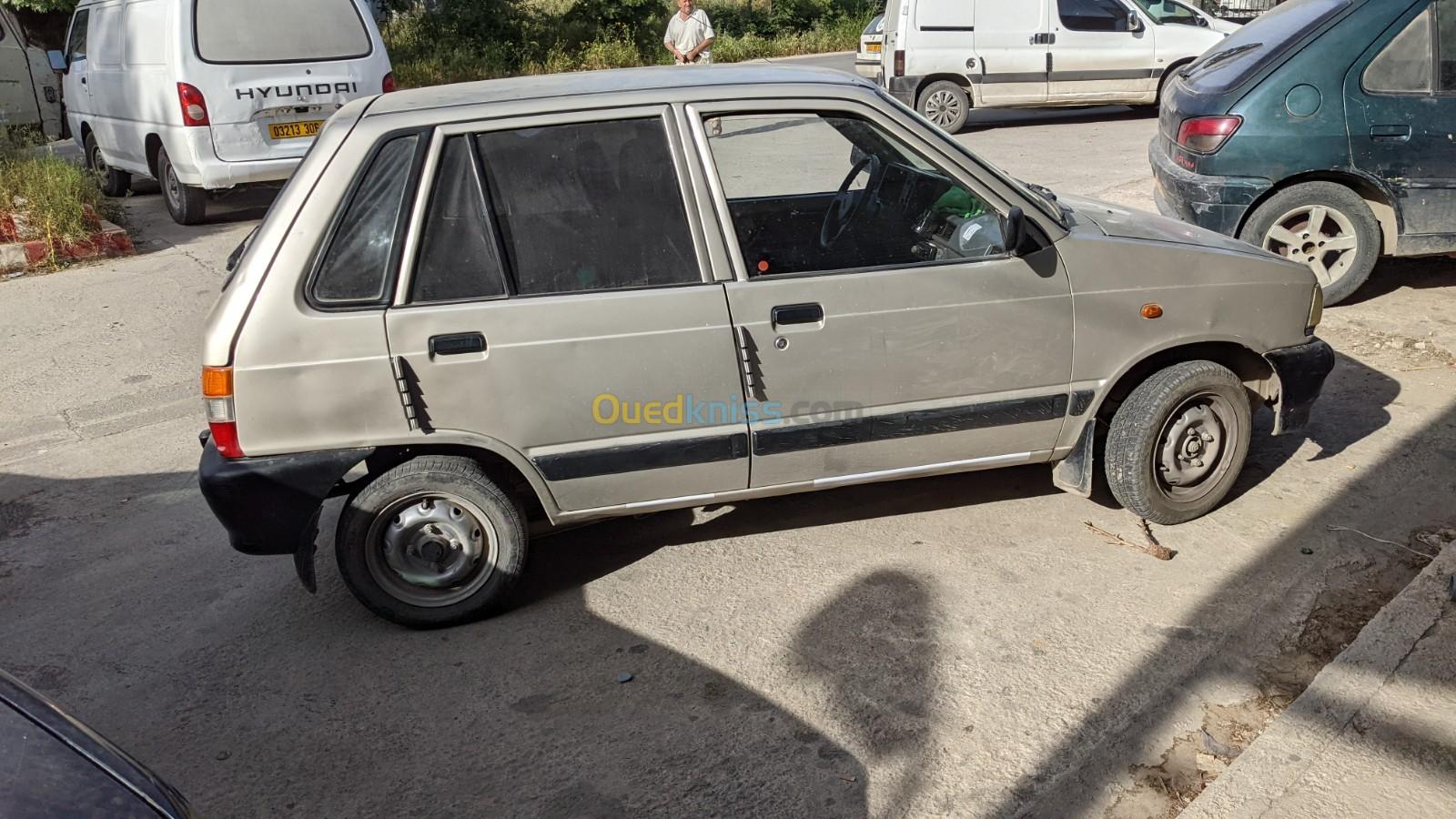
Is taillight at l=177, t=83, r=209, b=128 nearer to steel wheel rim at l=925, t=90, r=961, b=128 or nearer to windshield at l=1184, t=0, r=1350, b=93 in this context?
windshield at l=1184, t=0, r=1350, b=93

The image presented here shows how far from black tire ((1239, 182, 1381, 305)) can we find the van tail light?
548 centimetres

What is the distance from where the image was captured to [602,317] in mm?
3865

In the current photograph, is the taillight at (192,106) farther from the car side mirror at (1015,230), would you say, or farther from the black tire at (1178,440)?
the black tire at (1178,440)

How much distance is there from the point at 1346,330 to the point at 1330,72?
1425 millimetres

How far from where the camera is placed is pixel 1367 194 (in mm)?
6684

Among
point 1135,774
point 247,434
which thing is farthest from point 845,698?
point 247,434

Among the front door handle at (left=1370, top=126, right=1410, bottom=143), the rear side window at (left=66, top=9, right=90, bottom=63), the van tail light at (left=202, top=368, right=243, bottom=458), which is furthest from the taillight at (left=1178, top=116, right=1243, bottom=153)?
the rear side window at (left=66, top=9, right=90, bottom=63)

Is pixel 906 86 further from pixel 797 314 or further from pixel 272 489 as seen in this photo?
pixel 272 489

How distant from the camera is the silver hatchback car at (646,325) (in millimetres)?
3797

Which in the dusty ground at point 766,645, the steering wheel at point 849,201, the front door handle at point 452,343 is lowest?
the dusty ground at point 766,645

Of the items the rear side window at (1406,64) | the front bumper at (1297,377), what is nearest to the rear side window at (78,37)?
the rear side window at (1406,64)

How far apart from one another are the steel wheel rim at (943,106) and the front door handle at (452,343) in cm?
1107

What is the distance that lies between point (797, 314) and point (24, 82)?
1751cm

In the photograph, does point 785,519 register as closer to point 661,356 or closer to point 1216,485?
point 661,356
